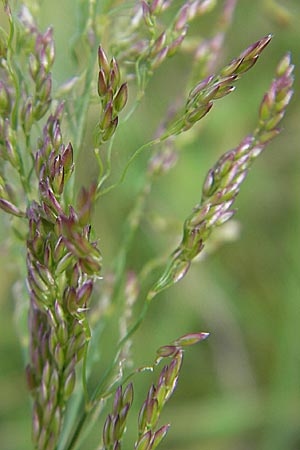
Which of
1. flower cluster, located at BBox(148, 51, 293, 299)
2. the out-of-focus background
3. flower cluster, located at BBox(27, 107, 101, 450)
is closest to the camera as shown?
flower cluster, located at BBox(27, 107, 101, 450)

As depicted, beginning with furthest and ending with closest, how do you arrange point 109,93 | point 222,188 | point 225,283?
1. point 225,283
2. point 222,188
3. point 109,93

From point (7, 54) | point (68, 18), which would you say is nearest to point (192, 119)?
point (7, 54)

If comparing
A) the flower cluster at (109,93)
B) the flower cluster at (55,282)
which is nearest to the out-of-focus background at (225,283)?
the flower cluster at (55,282)

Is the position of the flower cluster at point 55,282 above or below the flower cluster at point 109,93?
below

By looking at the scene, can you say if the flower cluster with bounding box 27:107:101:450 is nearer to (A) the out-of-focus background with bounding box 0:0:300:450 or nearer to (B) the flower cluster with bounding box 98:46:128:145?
(B) the flower cluster with bounding box 98:46:128:145

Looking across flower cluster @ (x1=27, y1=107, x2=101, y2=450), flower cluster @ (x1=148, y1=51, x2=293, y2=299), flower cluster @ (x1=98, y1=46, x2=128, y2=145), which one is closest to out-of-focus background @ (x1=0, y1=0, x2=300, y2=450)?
flower cluster @ (x1=148, y1=51, x2=293, y2=299)

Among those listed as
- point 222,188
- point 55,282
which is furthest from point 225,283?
point 55,282

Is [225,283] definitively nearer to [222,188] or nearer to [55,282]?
[222,188]

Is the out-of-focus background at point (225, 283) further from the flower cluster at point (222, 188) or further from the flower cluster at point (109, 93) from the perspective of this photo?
the flower cluster at point (109, 93)

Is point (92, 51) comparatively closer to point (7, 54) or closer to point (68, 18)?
point (7, 54)
